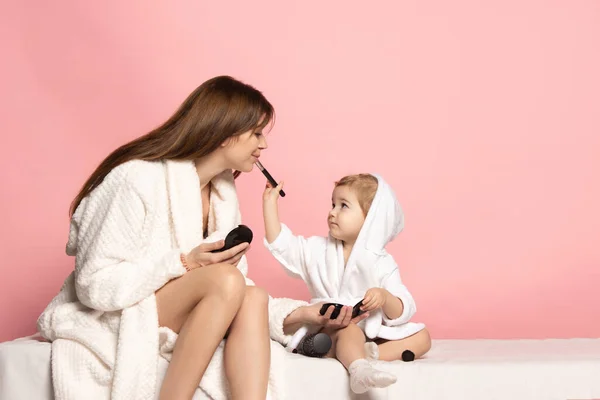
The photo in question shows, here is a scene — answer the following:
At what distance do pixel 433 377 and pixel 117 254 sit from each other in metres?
0.89

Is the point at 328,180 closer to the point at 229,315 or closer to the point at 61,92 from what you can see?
the point at 61,92

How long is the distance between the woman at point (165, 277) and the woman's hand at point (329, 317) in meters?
0.08

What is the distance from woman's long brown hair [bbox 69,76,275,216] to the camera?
243 centimetres

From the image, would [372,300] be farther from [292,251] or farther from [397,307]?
[292,251]

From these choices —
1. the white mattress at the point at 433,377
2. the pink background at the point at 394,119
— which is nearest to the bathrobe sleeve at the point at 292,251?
the white mattress at the point at 433,377

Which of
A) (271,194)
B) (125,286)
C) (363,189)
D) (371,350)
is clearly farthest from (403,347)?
(125,286)

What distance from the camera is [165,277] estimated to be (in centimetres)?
226

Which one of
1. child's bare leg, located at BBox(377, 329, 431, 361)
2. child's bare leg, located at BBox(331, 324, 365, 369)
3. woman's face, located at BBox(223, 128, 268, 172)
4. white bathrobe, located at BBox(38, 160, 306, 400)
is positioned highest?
woman's face, located at BBox(223, 128, 268, 172)

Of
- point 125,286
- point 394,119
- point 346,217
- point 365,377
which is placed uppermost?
point 394,119

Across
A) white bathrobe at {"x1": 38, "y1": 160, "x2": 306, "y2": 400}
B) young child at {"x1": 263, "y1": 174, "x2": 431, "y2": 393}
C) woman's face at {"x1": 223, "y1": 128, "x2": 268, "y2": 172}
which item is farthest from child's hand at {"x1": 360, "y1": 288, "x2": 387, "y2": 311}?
woman's face at {"x1": 223, "y1": 128, "x2": 268, "y2": 172}

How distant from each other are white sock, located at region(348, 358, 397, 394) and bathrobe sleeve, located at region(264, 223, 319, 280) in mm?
506

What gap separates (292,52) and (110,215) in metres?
1.67

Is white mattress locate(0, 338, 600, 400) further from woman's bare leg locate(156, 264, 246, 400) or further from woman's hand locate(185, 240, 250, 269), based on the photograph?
woman's hand locate(185, 240, 250, 269)

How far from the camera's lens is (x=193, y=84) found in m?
3.64
